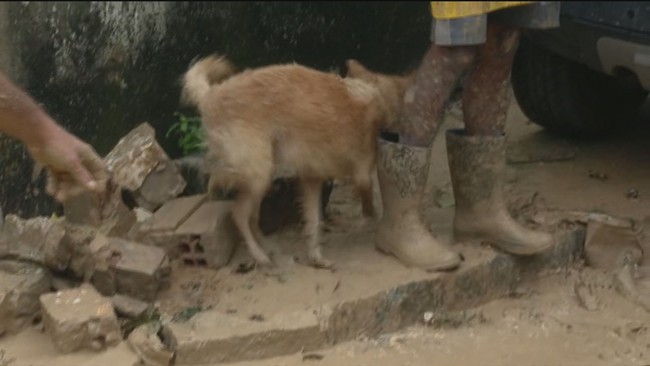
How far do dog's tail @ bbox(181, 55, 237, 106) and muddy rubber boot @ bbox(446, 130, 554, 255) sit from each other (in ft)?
3.29

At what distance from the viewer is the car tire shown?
564 cm

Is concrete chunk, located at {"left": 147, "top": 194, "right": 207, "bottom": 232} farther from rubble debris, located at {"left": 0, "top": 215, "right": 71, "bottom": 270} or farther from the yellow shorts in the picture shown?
the yellow shorts

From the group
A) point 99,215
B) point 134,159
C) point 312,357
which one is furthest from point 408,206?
point 134,159

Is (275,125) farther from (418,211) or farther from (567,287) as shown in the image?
(567,287)

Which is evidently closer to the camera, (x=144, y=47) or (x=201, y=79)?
(x=201, y=79)

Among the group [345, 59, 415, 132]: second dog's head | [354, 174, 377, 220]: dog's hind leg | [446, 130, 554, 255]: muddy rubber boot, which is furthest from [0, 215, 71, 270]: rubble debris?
[446, 130, 554, 255]: muddy rubber boot

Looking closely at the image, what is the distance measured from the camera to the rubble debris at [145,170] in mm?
5047

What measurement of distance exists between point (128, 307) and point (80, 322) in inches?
11.1

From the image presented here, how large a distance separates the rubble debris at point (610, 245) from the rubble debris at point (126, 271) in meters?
1.86

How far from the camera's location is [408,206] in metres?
4.37

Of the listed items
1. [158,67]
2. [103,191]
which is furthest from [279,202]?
[158,67]

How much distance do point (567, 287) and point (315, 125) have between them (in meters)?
1.29

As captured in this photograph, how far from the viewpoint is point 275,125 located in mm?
4328

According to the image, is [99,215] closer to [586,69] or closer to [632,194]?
[632,194]
